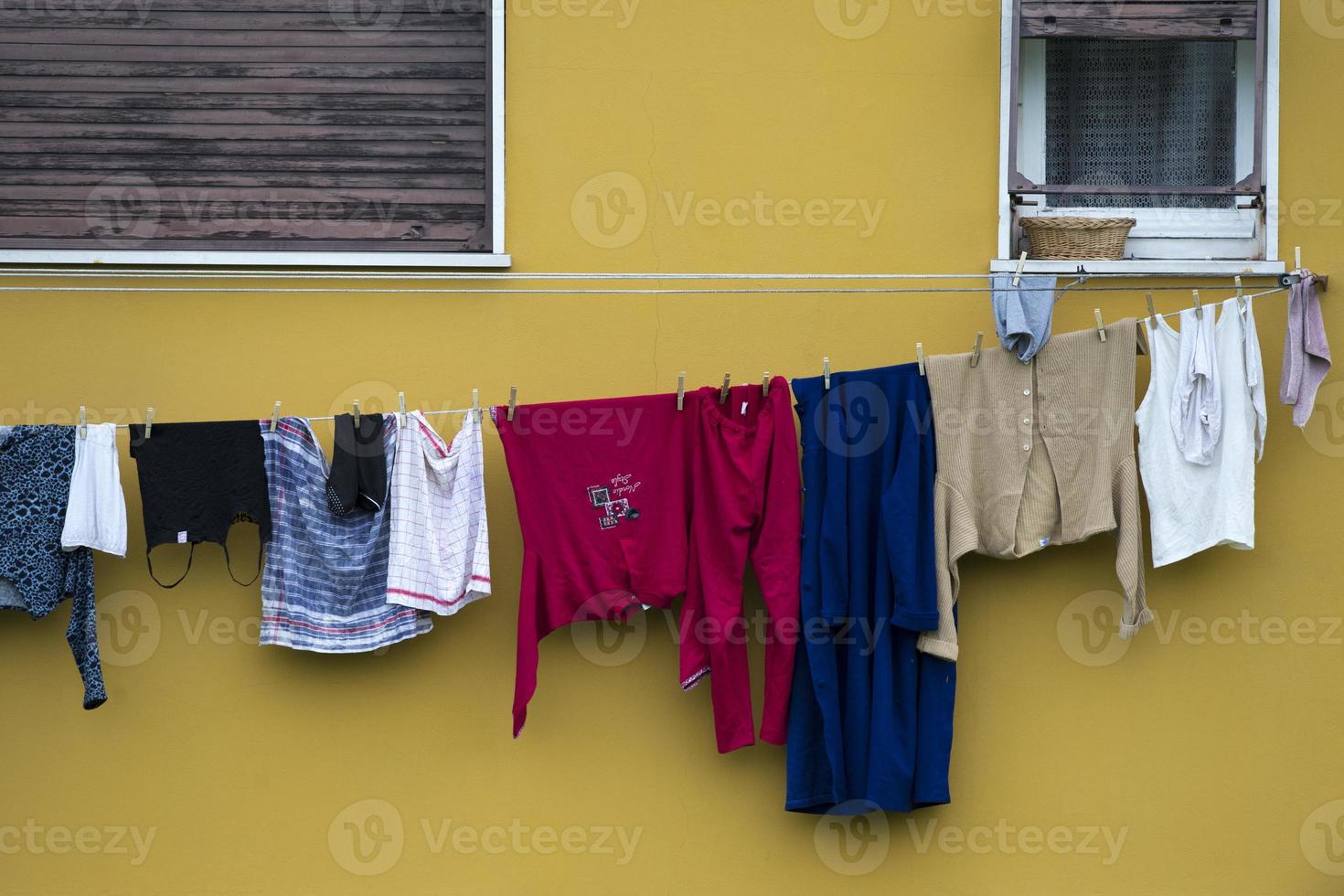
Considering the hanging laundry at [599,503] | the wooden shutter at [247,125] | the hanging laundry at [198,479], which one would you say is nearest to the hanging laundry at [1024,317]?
the hanging laundry at [599,503]

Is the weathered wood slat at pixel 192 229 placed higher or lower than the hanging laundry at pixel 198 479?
higher

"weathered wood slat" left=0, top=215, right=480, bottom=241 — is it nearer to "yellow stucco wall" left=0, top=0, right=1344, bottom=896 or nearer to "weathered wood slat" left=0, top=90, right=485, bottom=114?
"yellow stucco wall" left=0, top=0, right=1344, bottom=896

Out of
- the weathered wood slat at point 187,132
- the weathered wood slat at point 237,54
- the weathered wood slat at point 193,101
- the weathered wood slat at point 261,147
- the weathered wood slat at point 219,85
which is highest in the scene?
the weathered wood slat at point 237,54

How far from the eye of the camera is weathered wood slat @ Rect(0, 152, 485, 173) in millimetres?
4613

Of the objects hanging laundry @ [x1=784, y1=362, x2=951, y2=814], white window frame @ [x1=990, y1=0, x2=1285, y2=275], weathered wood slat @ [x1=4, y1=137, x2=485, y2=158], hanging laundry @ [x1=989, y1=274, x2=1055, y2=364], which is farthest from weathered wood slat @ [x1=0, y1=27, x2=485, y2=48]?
hanging laundry @ [x1=989, y1=274, x2=1055, y2=364]

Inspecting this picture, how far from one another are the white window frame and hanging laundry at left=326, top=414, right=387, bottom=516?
207 cm

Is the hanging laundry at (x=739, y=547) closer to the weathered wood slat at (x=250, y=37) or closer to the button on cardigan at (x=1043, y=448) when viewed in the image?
the button on cardigan at (x=1043, y=448)

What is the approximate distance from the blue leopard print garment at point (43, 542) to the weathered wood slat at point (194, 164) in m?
0.94

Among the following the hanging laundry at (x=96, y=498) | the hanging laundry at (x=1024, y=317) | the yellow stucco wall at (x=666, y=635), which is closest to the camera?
the hanging laundry at (x=96, y=498)

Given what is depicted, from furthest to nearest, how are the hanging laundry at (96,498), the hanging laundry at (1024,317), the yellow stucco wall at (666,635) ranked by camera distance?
the yellow stucco wall at (666,635) < the hanging laundry at (1024,317) < the hanging laundry at (96,498)

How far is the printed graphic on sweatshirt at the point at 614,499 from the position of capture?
4309mm

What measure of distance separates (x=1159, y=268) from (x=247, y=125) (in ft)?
9.95

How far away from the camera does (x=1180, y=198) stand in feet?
15.4

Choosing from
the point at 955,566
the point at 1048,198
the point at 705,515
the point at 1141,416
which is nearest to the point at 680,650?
the point at 705,515
